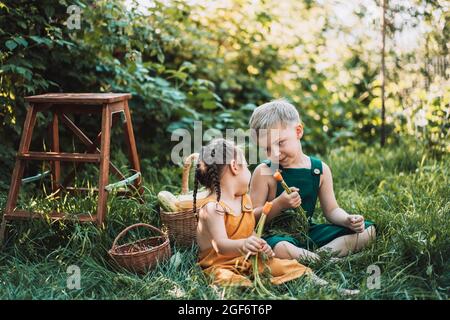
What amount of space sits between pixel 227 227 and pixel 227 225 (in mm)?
11

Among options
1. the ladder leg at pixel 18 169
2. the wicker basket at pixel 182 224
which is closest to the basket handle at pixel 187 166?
the wicker basket at pixel 182 224

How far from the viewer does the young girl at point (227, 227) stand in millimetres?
2504

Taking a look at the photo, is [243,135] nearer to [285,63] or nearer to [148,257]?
[285,63]

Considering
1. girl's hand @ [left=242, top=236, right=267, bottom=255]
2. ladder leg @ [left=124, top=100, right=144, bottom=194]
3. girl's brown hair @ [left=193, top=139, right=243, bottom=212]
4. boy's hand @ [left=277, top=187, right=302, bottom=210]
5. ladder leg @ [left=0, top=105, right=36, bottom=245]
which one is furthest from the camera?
ladder leg @ [left=124, top=100, right=144, bottom=194]

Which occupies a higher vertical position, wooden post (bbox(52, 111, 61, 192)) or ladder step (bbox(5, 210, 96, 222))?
wooden post (bbox(52, 111, 61, 192))

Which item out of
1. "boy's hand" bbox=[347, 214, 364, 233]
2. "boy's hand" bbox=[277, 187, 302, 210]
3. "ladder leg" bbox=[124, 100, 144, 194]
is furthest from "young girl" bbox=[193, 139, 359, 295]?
"ladder leg" bbox=[124, 100, 144, 194]

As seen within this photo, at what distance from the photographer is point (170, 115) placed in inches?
181

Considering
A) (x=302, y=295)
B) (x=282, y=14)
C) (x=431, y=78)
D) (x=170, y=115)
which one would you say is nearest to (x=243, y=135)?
(x=170, y=115)

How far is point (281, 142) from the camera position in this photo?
2809 mm

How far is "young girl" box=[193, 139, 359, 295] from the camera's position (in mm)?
2504

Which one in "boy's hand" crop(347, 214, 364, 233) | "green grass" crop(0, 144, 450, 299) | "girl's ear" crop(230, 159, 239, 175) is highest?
"girl's ear" crop(230, 159, 239, 175)

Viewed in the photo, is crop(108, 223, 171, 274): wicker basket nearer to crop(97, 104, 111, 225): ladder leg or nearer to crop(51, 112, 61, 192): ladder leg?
crop(97, 104, 111, 225): ladder leg

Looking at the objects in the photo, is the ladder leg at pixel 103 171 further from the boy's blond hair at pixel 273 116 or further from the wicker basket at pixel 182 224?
the boy's blond hair at pixel 273 116

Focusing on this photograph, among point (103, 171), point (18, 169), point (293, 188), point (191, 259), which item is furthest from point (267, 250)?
point (18, 169)
